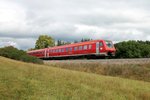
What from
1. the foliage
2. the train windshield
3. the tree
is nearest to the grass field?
the train windshield

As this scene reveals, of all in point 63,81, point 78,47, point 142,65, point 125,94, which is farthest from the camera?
point 78,47

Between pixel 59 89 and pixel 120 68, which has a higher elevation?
pixel 120 68

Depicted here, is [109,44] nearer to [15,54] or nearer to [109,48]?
[109,48]

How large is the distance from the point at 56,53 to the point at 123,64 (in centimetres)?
2363

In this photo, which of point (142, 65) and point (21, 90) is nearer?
point (21, 90)

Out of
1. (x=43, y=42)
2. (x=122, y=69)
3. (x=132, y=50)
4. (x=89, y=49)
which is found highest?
(x=43, y=42)

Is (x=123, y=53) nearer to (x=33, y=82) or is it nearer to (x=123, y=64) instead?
(x=123, y=64)

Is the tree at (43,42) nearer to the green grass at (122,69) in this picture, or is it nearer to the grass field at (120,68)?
the grass field at (120,68)

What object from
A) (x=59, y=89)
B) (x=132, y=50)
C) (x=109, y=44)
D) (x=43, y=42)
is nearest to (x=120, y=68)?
(x=109, y=44)

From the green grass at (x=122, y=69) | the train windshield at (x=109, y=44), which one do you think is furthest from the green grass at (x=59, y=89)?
the train windshield at (x=109, y=44)

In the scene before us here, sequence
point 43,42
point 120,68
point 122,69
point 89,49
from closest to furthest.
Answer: point 122,69
point 120,68
point 89,49
point 43,42

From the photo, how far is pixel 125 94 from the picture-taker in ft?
48.9

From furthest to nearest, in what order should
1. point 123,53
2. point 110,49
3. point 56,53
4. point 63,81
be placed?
point 123,53 → point 56,53 → point 110,49 → point 63,81

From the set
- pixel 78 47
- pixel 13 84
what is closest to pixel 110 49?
pixel 78 47
